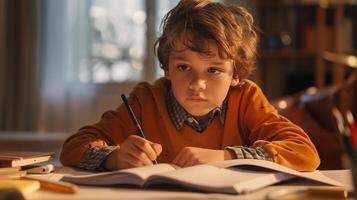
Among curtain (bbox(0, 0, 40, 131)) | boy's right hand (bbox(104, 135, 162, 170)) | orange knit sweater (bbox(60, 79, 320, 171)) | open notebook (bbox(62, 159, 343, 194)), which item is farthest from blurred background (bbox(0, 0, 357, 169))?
open notebook (bbox(62, 159, 343, 194))

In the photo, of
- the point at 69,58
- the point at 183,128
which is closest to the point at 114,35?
the point at 69,58

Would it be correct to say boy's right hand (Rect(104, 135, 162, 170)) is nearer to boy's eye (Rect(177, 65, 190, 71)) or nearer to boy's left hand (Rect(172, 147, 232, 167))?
boy's left hand (Rect(172, 147, 232, 167))

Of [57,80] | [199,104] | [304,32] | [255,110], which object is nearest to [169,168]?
[199,104]

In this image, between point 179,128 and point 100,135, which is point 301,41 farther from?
point 100,135

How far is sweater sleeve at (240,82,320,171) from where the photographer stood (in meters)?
1.13

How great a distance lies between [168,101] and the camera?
1.40 m

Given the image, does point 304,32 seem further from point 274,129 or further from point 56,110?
point 274,129

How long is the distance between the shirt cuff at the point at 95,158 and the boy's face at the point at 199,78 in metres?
0.18

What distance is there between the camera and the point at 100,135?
1.29m

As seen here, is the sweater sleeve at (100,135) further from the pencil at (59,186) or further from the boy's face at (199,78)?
the pencil at (59,186)

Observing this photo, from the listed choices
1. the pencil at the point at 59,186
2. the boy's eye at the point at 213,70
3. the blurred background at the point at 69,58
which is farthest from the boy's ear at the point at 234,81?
the blurred background at the point at 69,58

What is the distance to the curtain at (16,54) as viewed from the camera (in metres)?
4.04

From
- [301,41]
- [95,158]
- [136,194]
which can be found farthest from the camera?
[301,41]

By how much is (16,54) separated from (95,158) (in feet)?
10.1
